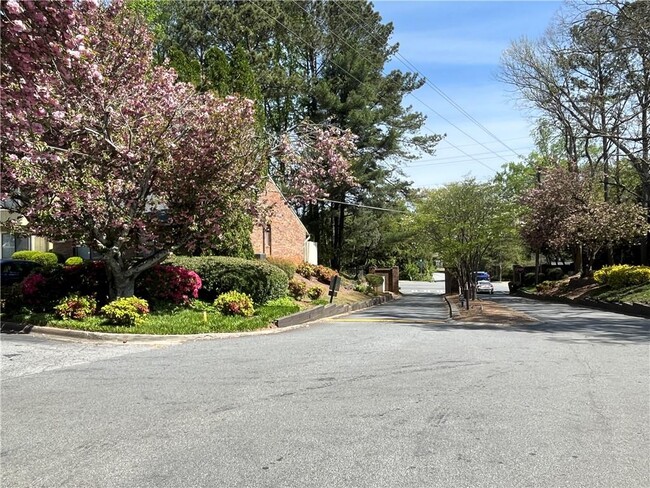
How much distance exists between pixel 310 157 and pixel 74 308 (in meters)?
7.02

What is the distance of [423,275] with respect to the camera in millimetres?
82188

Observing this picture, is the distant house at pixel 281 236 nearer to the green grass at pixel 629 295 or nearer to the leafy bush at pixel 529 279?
the green grass at pixel 629 295

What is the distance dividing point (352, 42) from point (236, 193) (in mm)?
32212

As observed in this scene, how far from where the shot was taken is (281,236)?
3181 cm

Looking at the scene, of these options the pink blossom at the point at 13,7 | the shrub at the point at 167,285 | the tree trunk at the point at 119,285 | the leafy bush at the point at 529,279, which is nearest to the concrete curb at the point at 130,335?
the tree trunk at the point at 119,285

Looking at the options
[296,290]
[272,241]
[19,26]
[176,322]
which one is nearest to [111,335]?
[176,322]

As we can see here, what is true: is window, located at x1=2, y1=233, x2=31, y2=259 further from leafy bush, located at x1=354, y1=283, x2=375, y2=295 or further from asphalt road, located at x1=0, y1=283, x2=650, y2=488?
asphalt road, located at x1=0, y1=283, x2=650, y2=488

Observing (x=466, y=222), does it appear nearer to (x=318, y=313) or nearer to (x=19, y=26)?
(x=318, y=313)

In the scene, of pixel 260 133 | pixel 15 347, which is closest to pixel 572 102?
pixel 260 133

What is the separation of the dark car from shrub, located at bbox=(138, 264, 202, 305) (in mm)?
8685

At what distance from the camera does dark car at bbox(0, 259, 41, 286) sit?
22.5 meters

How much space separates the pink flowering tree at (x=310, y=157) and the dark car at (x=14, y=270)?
12267 millimetres

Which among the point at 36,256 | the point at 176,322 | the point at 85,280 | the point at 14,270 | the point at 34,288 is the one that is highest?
the point at 36,256

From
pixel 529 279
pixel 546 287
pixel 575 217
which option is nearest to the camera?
pixel 575 217
